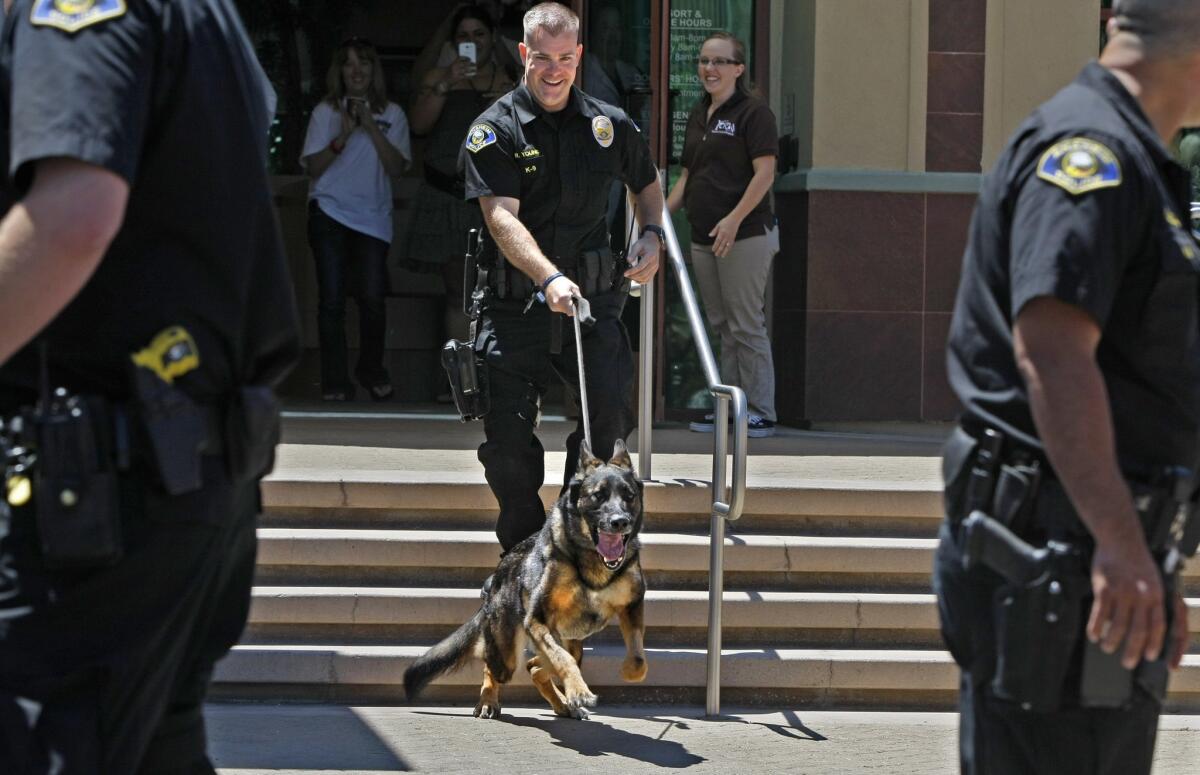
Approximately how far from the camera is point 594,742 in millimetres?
5746

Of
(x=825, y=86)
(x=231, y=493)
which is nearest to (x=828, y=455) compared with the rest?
(x=825, y=86)

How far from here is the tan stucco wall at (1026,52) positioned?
382 inches

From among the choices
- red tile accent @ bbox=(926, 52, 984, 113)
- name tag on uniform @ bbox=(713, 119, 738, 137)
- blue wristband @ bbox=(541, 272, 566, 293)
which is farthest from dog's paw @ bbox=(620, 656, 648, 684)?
red tile accent @ bbox=(926, 52, 984, 113)

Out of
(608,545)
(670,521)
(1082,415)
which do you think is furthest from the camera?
(670,521)

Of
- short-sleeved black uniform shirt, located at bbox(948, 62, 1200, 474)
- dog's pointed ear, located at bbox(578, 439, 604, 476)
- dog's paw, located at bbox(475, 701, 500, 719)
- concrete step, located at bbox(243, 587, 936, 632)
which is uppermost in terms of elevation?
short-sleeved black uniform shirt, located at bbox(948, 62, 1200, 474)

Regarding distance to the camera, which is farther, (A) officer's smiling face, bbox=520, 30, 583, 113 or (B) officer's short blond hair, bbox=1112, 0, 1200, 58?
(A) officer's smiling face, bbox=520, 30, 583, 113

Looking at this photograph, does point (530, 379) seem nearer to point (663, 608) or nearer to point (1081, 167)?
point (663, 608)

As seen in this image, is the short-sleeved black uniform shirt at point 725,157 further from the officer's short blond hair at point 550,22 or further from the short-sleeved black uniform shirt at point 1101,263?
the short-sleeved black uniform shirt at point 1101,263

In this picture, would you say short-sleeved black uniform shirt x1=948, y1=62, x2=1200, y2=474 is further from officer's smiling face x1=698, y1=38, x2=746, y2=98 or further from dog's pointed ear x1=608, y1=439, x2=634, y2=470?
officer's smiling face x1=698, y1=38, x2=746, y2=98

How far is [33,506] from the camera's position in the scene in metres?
2.31

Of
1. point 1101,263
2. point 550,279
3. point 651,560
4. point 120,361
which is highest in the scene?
point 1101,263

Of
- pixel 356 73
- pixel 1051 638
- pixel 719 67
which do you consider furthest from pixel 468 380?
pixel 356 73

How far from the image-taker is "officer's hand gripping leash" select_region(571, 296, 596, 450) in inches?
226

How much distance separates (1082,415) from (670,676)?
3928mm
